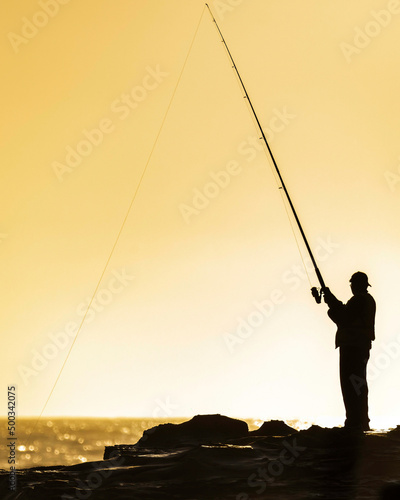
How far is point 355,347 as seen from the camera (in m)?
12.7

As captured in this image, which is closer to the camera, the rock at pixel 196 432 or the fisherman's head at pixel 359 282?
the fisherman's head at pixel 359 282

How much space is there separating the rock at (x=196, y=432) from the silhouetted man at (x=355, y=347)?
7.26 feet

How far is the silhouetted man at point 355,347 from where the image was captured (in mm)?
12727

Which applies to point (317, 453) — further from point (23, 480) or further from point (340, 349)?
point (23, 480)

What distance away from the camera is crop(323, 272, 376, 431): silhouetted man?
12727mm

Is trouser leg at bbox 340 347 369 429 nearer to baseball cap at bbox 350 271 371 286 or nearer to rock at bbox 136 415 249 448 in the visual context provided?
baseball cap at bbox 350 271 371 286

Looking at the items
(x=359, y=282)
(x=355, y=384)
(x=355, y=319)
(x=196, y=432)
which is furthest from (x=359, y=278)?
(x=196, y=432)

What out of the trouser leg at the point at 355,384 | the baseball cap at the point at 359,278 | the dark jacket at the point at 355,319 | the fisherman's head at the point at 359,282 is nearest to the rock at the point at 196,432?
the trouser leg at the point at 355,384

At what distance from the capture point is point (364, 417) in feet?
42.2

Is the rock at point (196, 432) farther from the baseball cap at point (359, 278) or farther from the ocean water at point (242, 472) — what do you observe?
the baseball cap at point (359, 278)

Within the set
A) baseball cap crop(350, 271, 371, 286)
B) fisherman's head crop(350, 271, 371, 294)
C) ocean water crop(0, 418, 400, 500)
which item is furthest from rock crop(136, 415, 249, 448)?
baseball cap crop(350, 271, 371, 286)

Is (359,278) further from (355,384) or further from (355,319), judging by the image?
(355,384)

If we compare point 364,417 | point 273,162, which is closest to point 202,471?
point 364,417

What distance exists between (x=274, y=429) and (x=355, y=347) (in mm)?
2728
